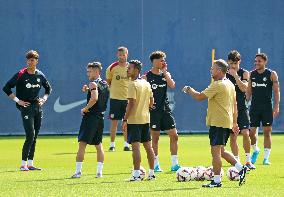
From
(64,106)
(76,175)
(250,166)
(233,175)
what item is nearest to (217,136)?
(233,175)

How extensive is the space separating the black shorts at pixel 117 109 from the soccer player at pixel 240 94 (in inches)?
239

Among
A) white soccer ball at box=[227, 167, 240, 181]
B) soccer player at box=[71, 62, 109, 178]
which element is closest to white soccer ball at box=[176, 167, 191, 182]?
white soccer ball at box=[227, 167, 240, 181]

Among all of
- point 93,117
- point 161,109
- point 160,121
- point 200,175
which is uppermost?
point 161,109

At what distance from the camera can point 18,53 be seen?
98.6 ft

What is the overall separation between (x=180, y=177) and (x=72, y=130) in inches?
652

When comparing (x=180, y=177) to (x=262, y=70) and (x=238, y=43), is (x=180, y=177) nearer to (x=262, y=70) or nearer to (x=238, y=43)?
(x=262, y=70)

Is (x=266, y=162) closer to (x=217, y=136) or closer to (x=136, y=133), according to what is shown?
(x=136, y=133)

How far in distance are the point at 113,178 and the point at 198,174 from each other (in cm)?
156

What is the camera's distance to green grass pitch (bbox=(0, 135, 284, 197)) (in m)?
13.0

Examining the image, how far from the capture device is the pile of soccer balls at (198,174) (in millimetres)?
14770

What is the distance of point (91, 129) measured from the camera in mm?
15812

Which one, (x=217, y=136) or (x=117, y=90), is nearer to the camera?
(x=217, y=136)

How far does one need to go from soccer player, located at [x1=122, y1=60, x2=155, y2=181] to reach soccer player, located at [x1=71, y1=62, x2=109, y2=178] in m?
0.98

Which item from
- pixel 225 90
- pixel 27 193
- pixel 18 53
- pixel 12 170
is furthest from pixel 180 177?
pixel 18 53
